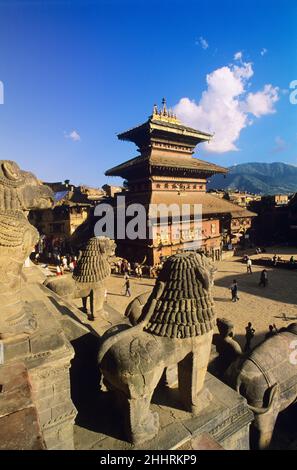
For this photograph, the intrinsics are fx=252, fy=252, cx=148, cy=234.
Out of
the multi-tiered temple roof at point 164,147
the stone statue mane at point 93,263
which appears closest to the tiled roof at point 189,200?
the multi-tiered temple roof at point 164,147

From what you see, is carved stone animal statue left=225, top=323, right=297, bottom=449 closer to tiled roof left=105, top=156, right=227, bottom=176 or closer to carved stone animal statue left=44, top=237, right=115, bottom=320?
carved stone animal statue left=44, top=237, right=115, bottom=320

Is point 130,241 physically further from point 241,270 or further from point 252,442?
point 252,442

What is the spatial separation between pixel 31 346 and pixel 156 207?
16265mm

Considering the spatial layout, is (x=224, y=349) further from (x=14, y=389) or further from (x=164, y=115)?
(x=164, y=115)

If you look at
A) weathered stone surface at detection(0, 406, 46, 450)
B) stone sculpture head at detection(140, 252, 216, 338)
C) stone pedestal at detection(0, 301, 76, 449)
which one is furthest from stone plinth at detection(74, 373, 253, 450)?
weathered stone surface at detection(0, 406, 46, 450)

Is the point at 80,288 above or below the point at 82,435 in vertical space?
above

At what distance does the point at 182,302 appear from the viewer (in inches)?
137

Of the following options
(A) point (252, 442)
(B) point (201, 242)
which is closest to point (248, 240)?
(B) point (201, 242)

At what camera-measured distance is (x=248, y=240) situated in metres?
31.0

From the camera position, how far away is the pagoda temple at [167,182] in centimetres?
1922

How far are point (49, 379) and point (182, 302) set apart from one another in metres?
1.83

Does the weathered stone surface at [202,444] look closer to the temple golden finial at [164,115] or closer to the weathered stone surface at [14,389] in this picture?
the weathered stone surface at [14,389]

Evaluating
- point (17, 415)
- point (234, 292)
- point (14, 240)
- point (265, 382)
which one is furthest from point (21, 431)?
point (234, 292)

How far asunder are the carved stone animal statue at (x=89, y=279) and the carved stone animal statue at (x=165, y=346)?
220 cm
